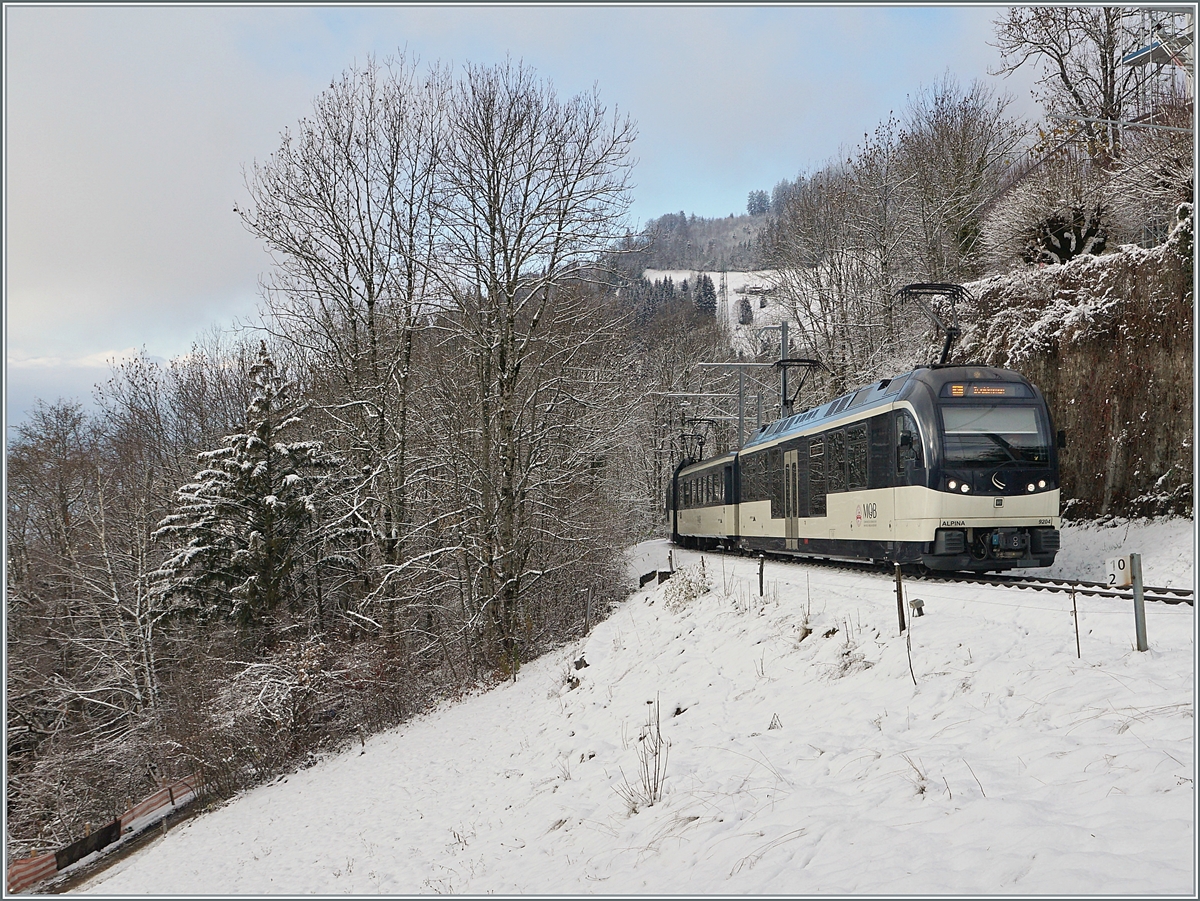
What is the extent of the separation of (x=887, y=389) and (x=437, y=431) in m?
12.0

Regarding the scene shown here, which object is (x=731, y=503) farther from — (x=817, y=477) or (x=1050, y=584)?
(x=1050, y=584)

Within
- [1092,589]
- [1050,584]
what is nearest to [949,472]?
[1050,584]

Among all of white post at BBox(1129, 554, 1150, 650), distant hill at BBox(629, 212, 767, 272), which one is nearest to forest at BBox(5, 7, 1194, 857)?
white post at BBox(1129, 554, 1150, 650)

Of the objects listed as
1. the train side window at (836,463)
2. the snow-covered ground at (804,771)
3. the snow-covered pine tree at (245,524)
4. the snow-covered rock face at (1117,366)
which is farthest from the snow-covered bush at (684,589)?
the snow-covered pine tree at (245,524)

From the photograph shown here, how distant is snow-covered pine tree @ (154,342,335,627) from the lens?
25062 mm

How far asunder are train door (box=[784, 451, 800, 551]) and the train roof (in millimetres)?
682

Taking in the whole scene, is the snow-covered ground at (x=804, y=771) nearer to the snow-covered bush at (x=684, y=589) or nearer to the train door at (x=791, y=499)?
the snow-covered bush at (x=684, y=589)

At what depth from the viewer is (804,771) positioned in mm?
7281

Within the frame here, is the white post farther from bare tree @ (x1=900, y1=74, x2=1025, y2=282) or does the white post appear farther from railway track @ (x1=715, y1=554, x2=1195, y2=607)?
bare tree @ (x1=900, y1=74, x2=1025, y2=282)

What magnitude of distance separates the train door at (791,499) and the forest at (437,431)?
5.09 m

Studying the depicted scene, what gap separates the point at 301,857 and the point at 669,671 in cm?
583

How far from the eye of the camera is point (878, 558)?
14.6 m

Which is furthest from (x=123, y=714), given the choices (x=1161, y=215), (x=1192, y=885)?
(x=1161, y=215)

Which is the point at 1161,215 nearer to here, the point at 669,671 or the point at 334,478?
the point at 669,671
